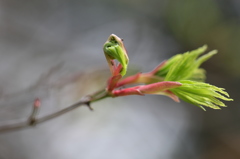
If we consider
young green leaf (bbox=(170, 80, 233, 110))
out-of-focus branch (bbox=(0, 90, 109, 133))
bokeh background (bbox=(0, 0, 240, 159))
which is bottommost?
bokeh background (bbox=(0, 0, 240, 159))

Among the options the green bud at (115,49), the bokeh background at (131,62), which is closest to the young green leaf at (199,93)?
the green bud at (115,49)

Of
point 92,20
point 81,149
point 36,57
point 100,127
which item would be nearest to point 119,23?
point 92,20

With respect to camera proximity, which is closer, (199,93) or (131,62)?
(199,93)

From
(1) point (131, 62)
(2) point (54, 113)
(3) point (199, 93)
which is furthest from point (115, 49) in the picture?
(1) point (131, 62)

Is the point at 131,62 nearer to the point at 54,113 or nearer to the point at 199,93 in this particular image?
the point at 54,113

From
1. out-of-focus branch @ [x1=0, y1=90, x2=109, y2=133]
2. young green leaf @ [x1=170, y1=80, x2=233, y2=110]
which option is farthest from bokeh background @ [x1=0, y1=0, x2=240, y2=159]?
young green leaf @ [x1=170, y1=80, x2=233, y2=110]

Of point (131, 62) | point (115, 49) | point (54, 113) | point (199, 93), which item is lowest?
point (131, 62)

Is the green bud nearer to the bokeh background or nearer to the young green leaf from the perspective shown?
the young green leaf

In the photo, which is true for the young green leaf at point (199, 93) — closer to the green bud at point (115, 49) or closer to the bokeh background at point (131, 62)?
the green bud at point (115, 49)

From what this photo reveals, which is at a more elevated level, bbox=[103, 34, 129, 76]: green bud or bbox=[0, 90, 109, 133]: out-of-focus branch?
bbox=[103, 34, 129, 76]: green bud

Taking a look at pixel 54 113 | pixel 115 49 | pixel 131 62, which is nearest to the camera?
pixel 115 49

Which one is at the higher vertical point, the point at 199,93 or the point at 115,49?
the point at 115,49
